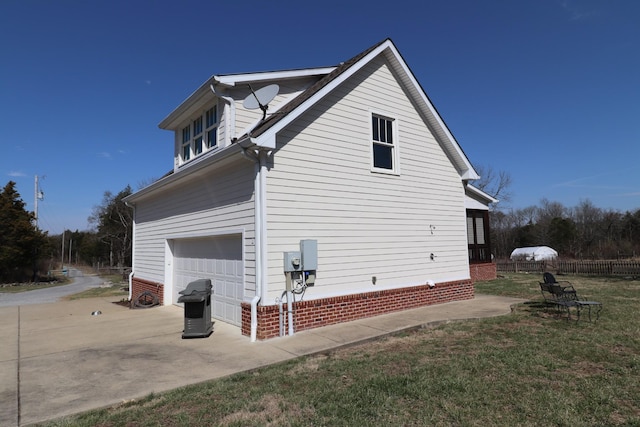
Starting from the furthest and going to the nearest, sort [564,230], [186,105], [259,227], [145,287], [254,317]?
[564,230]
[145,287]
[186,105]
[259,227]
[254,317]

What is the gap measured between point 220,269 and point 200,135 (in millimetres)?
4374

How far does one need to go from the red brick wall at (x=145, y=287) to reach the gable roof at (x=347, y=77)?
7190mm

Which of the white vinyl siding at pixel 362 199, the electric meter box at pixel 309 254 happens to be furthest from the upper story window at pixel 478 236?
the electric meter box at pixel 309 254

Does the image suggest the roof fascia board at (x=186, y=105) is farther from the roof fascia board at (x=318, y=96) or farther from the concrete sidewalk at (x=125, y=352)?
the concrete sidewalk at (x=125, y=352)

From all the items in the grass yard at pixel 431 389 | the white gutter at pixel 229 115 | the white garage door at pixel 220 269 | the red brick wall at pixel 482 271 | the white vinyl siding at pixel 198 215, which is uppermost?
the white gutter at pixel 229 115

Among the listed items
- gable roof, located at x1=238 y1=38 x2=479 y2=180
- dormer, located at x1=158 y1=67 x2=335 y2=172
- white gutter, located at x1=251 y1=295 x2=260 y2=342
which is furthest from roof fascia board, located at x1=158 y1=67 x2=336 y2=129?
white gutter, located at x1=251 y1=295 x2=260 y2=342

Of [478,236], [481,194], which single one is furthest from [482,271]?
[481,194]

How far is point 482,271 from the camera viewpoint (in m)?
19.8

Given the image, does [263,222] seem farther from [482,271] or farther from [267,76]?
[482,271]

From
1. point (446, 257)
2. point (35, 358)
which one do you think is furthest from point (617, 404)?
point (35, 358)

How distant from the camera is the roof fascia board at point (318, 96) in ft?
25.9

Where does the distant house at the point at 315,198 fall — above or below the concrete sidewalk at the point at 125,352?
above

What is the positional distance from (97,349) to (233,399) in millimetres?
4372

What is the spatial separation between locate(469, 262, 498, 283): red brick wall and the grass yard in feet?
39.5
